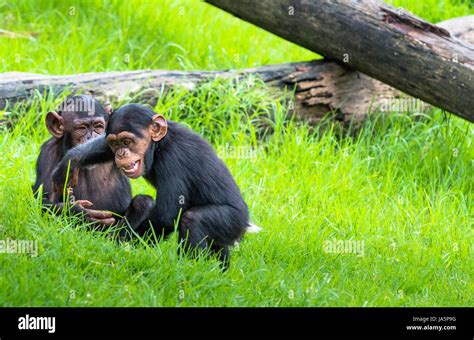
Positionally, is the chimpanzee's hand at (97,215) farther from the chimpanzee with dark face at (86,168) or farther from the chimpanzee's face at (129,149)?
the chimpanzee's face at (129,149)

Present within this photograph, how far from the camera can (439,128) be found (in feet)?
29.9

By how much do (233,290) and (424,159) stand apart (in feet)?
Answer: 12.8

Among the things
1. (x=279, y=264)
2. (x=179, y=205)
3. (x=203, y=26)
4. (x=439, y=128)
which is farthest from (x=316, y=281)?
(x=203, y=26)

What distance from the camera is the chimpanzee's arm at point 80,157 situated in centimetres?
640

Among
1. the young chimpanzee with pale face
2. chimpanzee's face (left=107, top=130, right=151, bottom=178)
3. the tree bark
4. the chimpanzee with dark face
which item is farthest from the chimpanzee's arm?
the tree bark

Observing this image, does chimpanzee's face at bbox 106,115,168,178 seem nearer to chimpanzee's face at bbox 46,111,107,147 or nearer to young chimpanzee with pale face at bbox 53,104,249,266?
young chimpanzee with pale face at bbox 53,104,249,266

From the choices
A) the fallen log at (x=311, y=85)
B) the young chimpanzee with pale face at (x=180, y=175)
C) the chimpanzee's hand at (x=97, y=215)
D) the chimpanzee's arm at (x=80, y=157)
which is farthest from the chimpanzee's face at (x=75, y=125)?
the fallen log at (x=311, y=85)

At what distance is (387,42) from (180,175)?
3013 mm

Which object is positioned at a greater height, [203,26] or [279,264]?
[203,26]

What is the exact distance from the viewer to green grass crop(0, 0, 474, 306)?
220 inches

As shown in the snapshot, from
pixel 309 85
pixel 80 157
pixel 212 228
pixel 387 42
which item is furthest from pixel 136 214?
pixel 309 85

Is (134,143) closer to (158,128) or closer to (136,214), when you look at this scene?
(158,128)
